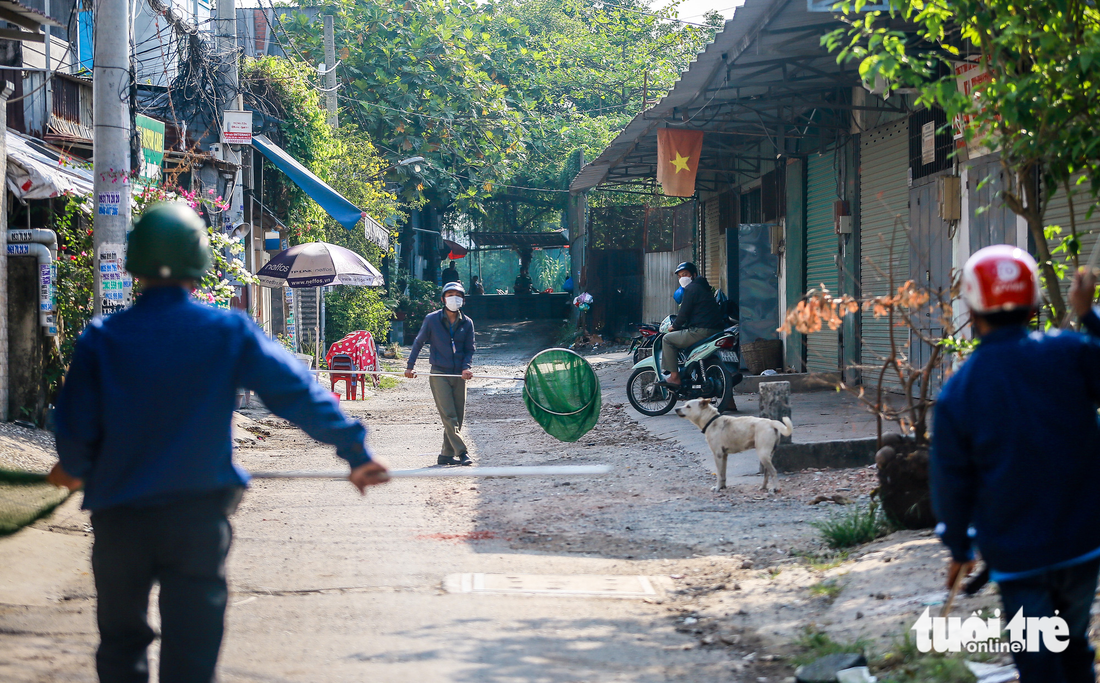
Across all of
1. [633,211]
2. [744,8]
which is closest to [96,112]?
[744,8]

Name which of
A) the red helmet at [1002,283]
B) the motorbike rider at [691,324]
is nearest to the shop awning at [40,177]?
Answer: the motorbike rider at [691,324]

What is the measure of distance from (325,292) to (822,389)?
44.7ft

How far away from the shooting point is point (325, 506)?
8.13 metres

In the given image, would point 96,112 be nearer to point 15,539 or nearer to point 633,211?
point 15,539

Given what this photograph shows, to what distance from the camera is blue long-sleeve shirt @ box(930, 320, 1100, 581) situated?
2.72 meters

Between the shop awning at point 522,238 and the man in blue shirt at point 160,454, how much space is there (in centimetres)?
3521

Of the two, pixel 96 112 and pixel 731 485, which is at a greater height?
pixel 96 112

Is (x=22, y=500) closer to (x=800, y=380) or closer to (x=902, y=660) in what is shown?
(x=902, y=660)

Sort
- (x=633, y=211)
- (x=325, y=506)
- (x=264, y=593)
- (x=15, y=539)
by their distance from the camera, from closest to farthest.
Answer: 1. (x=264, y=593)
2. (x=15, y=539)
3. (x=325, y=506)
4. (x=633, y=211)

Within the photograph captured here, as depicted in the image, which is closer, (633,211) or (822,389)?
(822,389)

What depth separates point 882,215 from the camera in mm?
12375

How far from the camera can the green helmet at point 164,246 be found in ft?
9.82

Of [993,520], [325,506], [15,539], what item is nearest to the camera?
[993,520]

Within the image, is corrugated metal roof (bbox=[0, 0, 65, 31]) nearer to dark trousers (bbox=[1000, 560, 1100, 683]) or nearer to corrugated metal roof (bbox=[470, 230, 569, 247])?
dark trousers (bbox=[1000, 560, 1100, 683])
